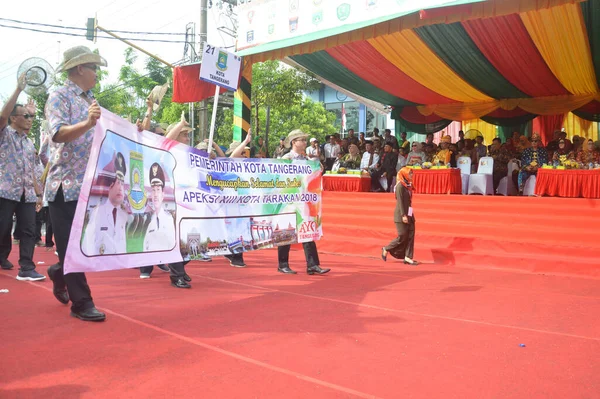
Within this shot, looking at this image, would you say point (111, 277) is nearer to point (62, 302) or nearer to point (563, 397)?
point (62, 302)

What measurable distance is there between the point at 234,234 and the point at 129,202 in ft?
5.39

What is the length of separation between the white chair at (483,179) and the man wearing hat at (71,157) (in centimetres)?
906

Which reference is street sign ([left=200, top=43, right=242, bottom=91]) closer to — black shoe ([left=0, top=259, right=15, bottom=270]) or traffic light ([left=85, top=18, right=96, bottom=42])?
black shoe ([left=0, top=259, right=15, bottom=270])

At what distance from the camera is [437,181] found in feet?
35.7

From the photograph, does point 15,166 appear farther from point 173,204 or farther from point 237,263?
point 237,263

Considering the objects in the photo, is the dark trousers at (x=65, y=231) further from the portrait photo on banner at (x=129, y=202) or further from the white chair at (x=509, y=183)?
the white chair at (x=509, y=183)

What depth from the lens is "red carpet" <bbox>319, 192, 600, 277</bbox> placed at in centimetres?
750

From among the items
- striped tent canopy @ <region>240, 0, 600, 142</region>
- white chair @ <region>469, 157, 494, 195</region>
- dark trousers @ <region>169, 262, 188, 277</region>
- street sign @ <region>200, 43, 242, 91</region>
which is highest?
striped tent canopy @ <region>240, 0, 600, 142</region>

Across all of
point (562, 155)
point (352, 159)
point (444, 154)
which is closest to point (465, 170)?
point (444, 154)

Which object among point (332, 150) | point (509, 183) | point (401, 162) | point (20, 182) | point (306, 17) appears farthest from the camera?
point (332, 150)

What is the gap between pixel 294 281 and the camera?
20.3ft

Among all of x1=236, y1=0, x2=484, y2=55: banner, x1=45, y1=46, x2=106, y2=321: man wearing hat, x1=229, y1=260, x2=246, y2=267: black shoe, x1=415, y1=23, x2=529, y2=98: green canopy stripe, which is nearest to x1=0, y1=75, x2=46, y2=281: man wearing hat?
x1=45, y1=46, x2=106, y2=321: man wearing hat

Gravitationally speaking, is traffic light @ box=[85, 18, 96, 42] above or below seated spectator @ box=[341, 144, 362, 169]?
above

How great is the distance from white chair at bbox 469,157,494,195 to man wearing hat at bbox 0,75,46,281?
8.72 metres
